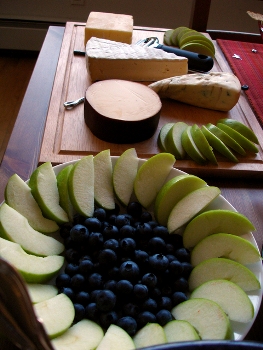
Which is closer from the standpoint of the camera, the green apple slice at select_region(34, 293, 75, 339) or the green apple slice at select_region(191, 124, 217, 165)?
the green apple slice at select_region(34, 293, 75, 339)

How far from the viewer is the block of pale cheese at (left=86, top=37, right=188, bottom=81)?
4.28 feet

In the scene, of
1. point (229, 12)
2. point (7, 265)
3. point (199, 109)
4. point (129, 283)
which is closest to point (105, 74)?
point (199, 109)

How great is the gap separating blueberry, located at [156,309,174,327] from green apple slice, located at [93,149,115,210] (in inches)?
9.6

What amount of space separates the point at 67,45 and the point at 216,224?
1.15 m

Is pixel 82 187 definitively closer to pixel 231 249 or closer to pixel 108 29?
pixel 231 249

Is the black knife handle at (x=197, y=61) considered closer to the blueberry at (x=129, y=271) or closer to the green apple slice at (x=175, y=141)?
the green apple slice at (x=175, y=141)

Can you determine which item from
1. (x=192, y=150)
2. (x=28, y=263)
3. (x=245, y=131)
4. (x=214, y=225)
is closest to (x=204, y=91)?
(x=245, y=131)

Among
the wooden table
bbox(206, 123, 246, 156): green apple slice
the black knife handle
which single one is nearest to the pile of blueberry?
the wooden table

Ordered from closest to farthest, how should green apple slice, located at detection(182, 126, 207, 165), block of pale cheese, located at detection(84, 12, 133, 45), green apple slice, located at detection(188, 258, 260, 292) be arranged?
green apple slice, located at detection(188, 258, 260, 292)
green apple slice, located at detection(182, 126, 207, 165)
block of pale cheese, located at detection(84, 12, 133, 45)

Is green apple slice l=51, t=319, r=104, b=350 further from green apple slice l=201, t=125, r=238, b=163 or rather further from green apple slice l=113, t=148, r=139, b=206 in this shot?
green apple slice l=201, t=125, r=238, b=163

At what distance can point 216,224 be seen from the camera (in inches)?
26.0

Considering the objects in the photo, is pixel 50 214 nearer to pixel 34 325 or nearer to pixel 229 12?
pixel 34 325

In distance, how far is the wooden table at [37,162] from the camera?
2.76ft

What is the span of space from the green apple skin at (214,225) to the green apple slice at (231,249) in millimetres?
32
